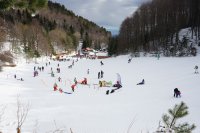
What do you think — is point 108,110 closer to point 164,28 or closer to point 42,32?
point 164,28

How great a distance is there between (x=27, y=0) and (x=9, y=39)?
264 feet

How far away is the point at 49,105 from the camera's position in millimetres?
21438

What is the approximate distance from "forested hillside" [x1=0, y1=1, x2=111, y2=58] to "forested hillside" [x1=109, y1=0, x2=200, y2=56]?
993 inches

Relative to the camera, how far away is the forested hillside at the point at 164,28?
56188 millimetres

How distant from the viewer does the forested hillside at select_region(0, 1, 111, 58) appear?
81056 millimetres

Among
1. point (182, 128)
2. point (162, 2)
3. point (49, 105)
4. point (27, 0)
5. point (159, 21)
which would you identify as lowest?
point (49, 105)

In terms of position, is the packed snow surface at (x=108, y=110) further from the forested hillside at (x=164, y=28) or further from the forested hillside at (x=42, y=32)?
the forested hillside at (x=164, y=28)

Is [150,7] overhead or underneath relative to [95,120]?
overhead

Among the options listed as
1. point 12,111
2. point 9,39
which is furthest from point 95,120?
point 9,39

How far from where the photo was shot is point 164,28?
211ft

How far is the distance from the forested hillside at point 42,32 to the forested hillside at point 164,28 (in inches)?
993

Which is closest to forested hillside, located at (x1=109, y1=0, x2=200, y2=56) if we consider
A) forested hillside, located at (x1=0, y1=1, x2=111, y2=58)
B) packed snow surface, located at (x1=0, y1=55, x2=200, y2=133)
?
forested hillside, located at (x1=0, y1=1, x2=111, y2=58)

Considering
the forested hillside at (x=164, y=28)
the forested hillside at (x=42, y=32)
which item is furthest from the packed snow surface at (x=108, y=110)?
the forested hillside at (x=164, y=28)

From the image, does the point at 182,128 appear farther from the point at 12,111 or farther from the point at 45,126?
the point at 12,111
